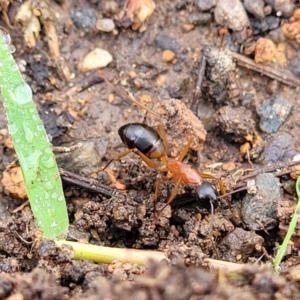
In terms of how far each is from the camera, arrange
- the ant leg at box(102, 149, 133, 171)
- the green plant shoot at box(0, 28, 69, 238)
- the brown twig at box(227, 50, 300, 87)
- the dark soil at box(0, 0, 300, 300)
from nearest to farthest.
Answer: the dark soil at box(0, 0, 300, 300) → the green plant shoot at box(0, 28, 69, 238) → the ant leg at box(102, 149, 133, 171) → the brown twig at box(227, 50, 300, 87)

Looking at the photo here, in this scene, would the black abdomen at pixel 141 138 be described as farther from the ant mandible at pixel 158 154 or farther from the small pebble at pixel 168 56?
the small pebble at pixel 168 56

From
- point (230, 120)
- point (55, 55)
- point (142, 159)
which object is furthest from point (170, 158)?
point (55, 55)

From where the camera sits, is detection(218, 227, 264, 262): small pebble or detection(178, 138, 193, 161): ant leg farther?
detection(178, 138, 193, 161): ant leg

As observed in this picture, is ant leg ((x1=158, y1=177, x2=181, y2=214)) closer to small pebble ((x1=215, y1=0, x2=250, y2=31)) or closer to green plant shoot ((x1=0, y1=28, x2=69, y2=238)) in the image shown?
green plant shoot ((x1=0, y1=28, x2=69, y2=238))

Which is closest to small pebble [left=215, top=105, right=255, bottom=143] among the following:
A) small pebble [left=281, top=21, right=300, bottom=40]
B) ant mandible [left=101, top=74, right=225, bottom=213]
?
ant mandible [left=101, top=74, right=225, bottom=213]

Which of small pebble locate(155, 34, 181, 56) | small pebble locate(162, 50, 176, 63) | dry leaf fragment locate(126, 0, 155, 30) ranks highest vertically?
dry leaf fragment locate(126, 0, 155, 30)

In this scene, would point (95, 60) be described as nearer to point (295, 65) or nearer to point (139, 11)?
point (139, 11)

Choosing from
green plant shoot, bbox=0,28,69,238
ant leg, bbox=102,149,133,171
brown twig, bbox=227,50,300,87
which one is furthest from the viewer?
brown twig, bbox=227,50,300,87
